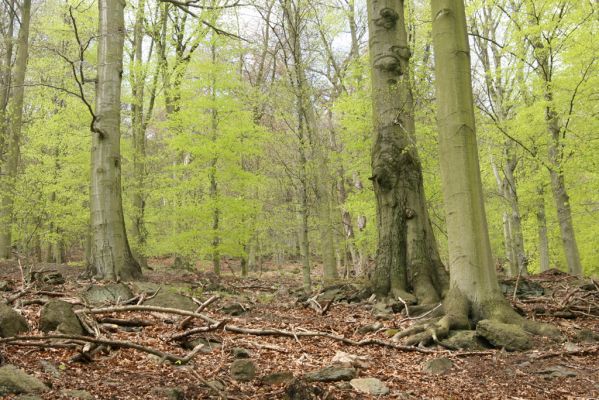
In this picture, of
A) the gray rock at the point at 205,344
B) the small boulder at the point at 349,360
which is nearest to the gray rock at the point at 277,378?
the small boulder at the point at 349,360

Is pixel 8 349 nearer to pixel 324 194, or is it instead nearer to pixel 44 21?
pixel 324 194

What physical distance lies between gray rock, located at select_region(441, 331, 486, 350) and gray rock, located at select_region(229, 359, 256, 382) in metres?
2.61

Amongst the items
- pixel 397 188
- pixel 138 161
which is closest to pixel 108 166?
pixel 397 188

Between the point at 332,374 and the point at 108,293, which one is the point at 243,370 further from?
the point at 108,293

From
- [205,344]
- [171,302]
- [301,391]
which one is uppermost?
[171,302]

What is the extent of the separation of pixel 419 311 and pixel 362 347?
1.99 metres

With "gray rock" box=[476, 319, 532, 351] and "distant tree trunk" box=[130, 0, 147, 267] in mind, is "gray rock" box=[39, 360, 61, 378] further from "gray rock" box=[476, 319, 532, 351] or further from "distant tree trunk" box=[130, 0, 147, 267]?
"distant tree trunk" box=[130, 0, 147, 267]

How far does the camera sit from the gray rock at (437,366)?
4.57 meters

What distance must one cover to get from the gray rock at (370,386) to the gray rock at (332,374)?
0.32 ft

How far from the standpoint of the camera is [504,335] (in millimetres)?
5379

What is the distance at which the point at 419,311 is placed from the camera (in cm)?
702

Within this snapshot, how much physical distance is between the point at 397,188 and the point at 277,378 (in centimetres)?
508

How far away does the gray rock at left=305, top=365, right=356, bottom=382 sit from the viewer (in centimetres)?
384

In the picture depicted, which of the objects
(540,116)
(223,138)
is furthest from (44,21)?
(540,116)
